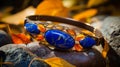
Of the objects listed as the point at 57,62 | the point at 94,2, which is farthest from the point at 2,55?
the point at 94,2

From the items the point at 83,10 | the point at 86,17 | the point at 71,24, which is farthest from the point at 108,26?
the point at 83,10

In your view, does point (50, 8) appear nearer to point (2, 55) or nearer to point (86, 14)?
point (86, 14)

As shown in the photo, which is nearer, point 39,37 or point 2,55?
point 2,55

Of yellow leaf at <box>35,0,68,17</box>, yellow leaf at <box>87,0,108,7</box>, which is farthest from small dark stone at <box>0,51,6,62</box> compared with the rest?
yellow leaf at <box>87,0,108,7</box>

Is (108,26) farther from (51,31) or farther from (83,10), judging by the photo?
(83,10)

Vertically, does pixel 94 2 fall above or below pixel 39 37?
above
